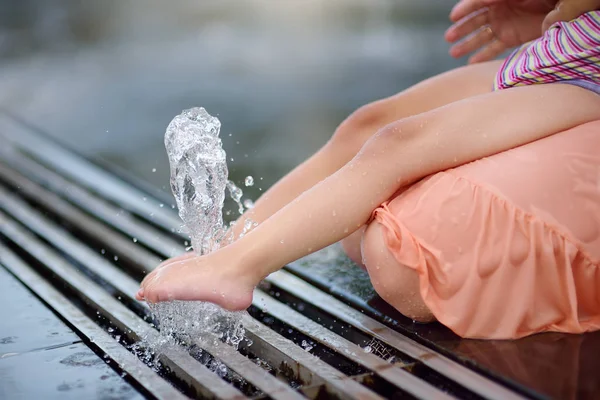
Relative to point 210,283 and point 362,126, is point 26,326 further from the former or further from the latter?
point 362,126

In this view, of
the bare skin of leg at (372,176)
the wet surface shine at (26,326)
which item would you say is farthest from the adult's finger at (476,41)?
the wet surface shine at (26,326)

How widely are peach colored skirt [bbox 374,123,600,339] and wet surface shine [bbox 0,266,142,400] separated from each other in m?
0.52

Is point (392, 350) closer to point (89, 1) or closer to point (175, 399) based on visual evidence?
point (175, 399)

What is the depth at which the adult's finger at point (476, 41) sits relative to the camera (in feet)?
6.69

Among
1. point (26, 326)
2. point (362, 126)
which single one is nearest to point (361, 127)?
point (362, 126)

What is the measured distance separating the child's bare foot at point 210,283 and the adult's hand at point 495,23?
85 cm

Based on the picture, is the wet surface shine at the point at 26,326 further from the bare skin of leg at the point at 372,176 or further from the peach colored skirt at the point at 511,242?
the peach colored skirt at the point at 511,242

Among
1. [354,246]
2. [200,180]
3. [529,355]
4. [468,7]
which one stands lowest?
[529,355]

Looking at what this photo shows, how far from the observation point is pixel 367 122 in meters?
1.81

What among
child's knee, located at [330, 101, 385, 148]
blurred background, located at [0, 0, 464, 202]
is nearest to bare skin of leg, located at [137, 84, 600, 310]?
child's knee, located at [330, 101, 385, 148]

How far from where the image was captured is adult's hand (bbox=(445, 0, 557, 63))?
76.5 inches

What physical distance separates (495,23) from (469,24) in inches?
2.3

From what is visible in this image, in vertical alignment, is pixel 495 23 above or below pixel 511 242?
Result: above

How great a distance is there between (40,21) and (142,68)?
1441 millimetres
